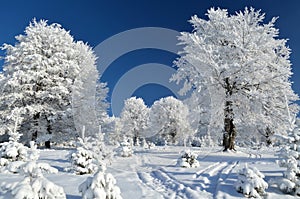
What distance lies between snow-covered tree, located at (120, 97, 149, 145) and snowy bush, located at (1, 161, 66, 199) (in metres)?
42.4

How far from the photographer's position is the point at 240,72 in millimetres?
14828

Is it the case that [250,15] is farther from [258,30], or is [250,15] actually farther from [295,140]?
[295,140]

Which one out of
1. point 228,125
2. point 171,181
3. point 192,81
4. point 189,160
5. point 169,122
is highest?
point 192,81

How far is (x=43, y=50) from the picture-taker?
66.6ft

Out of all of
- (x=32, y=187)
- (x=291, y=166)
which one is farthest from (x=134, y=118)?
(x=32, y=187)

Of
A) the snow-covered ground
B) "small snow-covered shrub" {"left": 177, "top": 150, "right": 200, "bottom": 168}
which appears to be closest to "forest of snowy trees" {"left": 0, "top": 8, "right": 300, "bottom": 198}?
"small snow-covered shrub" {"left": 177, "top": 150, "right": 200, "bottom": 168}

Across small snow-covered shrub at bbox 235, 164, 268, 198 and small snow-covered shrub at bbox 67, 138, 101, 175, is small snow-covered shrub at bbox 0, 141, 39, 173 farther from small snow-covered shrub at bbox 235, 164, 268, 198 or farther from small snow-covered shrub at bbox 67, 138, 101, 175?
small snow-covered shrub at bbox 235, 164, 268, 198

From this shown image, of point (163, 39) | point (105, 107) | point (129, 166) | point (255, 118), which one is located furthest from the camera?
point (163, 39)

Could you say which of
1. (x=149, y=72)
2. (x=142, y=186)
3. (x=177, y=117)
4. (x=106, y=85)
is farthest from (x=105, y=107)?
(x=177, y=117)

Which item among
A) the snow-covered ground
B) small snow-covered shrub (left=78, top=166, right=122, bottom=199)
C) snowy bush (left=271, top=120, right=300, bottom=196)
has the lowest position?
the snow-covered ground

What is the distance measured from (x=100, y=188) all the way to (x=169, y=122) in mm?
41705

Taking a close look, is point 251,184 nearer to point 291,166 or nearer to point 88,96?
point 291,166

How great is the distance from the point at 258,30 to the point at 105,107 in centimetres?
1335

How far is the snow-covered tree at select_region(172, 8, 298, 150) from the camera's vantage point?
14836mm
